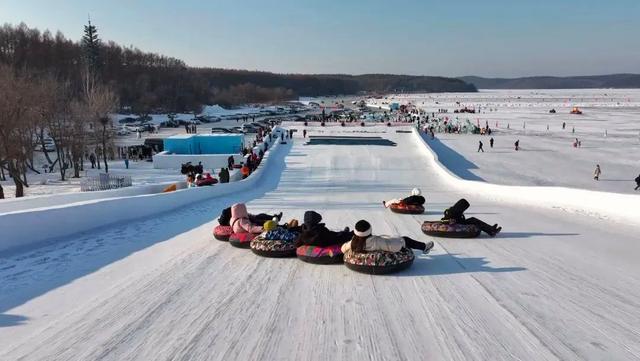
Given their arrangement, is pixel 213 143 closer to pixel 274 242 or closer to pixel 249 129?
pixel 249 129

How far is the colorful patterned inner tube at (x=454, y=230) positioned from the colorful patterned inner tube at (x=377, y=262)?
8.04 feet

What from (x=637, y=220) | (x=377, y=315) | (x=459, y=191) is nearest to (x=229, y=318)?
(x=377, y=315)

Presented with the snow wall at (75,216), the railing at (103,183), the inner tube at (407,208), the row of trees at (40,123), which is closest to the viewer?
the snow wall at (75,216)

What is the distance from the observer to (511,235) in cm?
986

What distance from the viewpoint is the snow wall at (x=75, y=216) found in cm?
859

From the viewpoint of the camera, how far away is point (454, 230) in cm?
927

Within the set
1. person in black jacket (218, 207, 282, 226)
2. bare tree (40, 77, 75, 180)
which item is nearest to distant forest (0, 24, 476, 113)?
bare tree (40, 77, 75, 180)

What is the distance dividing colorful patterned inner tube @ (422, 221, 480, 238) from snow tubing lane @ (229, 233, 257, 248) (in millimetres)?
3390

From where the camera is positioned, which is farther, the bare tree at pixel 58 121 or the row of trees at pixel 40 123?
the bare tree at pixel 58 121

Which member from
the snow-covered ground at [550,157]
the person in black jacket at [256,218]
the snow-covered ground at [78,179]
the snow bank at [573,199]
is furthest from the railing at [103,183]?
the snow-covered ground at [550,157]

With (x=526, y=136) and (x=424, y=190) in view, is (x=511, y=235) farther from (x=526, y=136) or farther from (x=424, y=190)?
(x=526, y=136)

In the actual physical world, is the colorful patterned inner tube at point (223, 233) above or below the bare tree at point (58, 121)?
below

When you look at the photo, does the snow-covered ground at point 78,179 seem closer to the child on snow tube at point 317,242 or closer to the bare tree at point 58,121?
the bare tree at point 58,121

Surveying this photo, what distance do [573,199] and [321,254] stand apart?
341 inches
